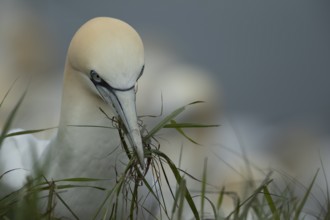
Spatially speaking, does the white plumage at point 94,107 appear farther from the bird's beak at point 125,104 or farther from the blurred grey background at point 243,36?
the blurred grey background at point 243,36

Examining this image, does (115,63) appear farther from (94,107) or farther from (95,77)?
(94,107)

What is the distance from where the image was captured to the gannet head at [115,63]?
3.62m

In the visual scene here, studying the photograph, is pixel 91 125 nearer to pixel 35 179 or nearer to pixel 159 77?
pixel 35 179

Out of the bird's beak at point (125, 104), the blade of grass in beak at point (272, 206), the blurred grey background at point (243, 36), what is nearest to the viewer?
the blade of grass in beak at point (272, 206)

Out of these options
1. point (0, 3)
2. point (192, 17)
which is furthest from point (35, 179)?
point (192, 17)

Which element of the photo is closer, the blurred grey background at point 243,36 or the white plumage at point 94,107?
the white plumage at point 94,107

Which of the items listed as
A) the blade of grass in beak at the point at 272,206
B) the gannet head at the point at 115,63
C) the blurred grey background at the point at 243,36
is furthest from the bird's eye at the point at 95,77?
the blurred grey background at the point at 243,36

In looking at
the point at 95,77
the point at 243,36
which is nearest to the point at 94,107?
the point at 95,77

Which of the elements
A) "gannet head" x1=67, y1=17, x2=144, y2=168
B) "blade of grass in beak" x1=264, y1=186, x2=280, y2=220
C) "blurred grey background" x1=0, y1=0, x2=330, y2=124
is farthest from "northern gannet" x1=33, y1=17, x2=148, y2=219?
"blurred grey background" x1=0, y1=0, x2=330, y2=124

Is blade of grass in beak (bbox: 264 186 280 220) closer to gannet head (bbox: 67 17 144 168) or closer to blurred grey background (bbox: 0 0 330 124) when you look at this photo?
gannet head (bbox: 67 17 144 168)

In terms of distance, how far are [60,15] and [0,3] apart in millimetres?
665

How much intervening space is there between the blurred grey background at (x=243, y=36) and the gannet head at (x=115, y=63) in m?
6.82

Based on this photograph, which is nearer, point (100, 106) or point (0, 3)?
point (100, 106)

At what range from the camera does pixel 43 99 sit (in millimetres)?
7582
